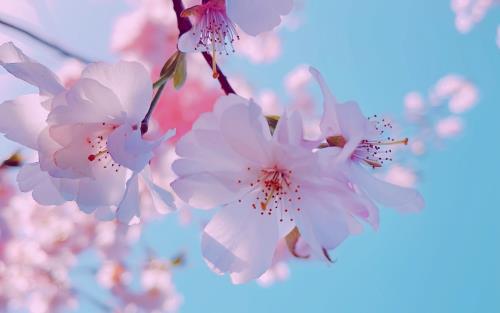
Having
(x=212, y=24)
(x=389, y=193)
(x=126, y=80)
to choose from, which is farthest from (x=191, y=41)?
(x=389, y=193)

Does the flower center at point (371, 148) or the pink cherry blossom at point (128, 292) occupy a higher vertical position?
the flower center at point (371, 148)

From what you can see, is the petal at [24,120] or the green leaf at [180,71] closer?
the petal at [24,120]

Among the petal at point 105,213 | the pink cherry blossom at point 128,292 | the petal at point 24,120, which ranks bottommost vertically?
the pink cherry blossom at point 128,292

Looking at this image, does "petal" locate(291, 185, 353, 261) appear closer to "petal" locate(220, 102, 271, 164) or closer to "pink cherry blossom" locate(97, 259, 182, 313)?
"petal" locate(220, 102, 271, 164)

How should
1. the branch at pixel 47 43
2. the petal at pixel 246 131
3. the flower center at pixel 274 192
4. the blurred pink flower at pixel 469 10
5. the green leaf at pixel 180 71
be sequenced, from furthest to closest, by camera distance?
the blurred pink flower at pixel 469 10 → the branch at pixel 47 43 → the green leaf at pixel 180 71 → the flower center at pixel 274 192 → the petal at pixel 246 131

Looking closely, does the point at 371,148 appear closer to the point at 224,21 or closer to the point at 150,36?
the point at 224,21

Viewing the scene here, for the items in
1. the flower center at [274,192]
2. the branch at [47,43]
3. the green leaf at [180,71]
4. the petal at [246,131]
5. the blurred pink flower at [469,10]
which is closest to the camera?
the petal at [246,131]

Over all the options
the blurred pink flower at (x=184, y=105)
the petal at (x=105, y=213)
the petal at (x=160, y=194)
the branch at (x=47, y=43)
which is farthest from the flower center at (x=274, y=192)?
the blurred pink flower at (x=184, y=105)

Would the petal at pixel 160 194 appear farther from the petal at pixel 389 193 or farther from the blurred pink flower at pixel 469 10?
the blurred pink flower at pixel 469 10
